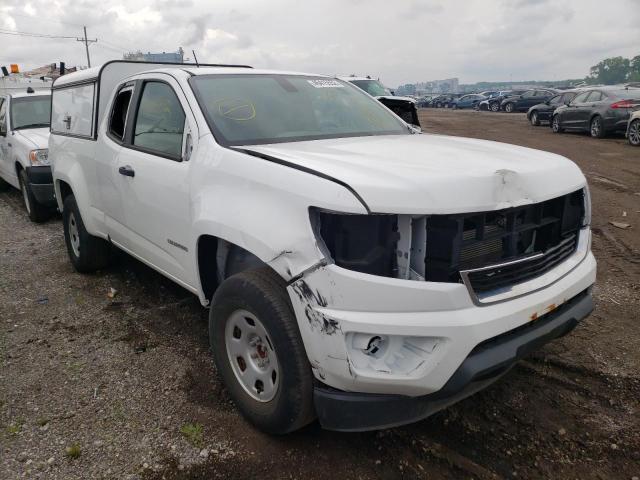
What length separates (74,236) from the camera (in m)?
5.23

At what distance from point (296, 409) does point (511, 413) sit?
1.26m

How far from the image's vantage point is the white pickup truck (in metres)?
2.08

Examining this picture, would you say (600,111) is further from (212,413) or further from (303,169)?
(212,413)

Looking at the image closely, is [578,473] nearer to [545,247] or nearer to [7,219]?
[545,247]

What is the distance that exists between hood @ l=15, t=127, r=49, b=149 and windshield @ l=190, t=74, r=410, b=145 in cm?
499

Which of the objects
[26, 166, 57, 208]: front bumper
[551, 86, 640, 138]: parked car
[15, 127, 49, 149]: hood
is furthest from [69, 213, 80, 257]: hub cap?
[551, 86, 640, 138]: parked car

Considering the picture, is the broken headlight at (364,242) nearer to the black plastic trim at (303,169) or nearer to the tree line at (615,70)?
the black plastic trim at (303,169)

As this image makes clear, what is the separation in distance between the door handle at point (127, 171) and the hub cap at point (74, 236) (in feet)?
5.33

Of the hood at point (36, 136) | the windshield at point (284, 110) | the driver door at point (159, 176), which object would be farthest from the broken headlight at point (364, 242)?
the hood at point (36, 136)

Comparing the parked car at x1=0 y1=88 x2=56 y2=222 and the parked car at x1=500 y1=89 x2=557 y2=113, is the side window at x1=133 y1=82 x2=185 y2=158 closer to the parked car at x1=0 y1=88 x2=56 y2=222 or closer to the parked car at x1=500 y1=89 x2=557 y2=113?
the parked car at x1=0 y1=88 x2=56 y2=222

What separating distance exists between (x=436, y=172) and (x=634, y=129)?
13.2 metres

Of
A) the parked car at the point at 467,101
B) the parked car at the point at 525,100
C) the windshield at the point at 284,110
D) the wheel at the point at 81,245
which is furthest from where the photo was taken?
the parked car at the point at 467,101

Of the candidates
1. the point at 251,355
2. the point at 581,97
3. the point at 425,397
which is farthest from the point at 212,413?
the point at 581,97

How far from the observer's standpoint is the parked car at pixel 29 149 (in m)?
7.19
